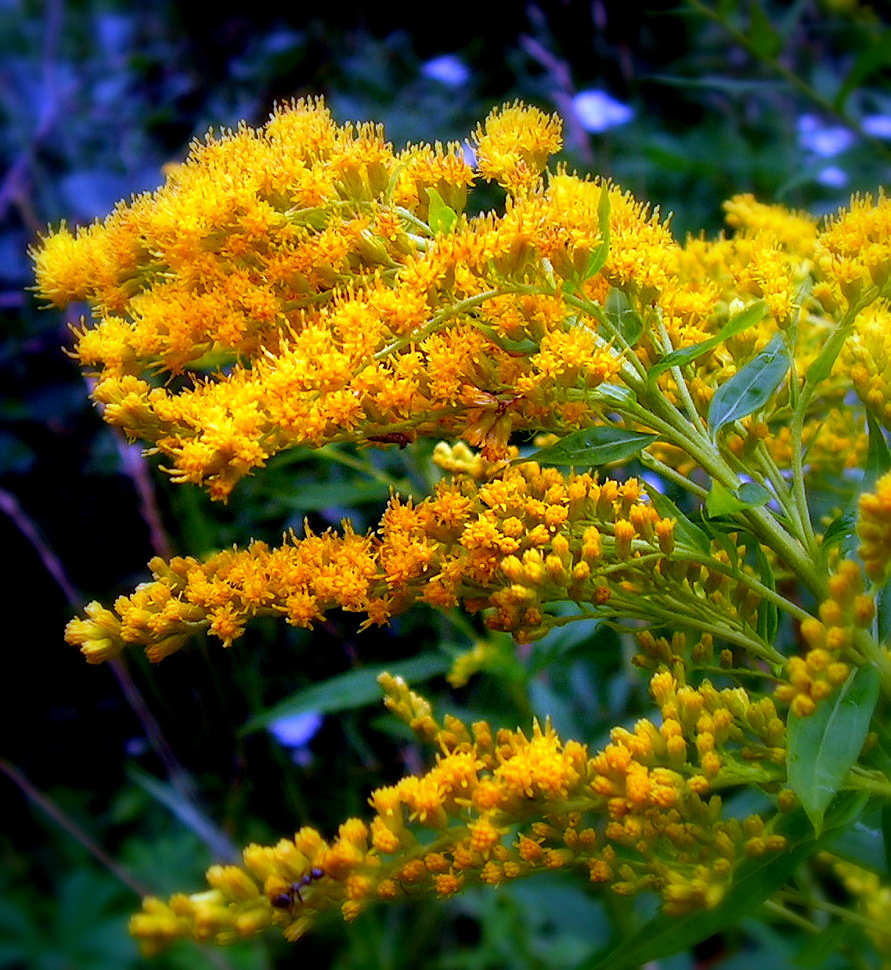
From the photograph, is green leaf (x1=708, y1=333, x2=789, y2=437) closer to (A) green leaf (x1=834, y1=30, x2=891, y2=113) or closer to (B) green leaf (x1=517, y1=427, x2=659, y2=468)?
(B) green leaf (x1=517, y1=427, x2=659, y2=468)

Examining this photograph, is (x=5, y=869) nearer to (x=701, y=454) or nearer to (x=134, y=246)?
(x=134, y=246)

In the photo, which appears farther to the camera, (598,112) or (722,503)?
(598,112)

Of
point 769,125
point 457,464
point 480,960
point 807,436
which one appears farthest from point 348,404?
point 769,125

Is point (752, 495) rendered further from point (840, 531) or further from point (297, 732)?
point (297, 732)

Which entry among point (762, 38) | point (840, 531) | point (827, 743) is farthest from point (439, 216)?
point (762, 38)

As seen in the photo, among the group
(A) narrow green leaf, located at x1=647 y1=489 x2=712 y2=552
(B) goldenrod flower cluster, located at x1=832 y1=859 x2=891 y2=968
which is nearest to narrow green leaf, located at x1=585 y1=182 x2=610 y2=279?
(A) narrow green leaf, located at x1=647 y1=489 x2=712 y2=552

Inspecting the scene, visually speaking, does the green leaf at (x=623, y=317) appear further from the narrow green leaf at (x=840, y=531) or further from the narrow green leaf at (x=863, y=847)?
the narrow green leaf at (x=863, y=847)

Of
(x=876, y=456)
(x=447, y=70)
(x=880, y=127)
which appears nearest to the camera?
(x=876, y=456)

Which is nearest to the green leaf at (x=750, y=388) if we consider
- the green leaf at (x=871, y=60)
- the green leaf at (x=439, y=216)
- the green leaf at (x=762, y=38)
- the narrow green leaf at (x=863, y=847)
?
the green leaf at (x=439, y=216)
